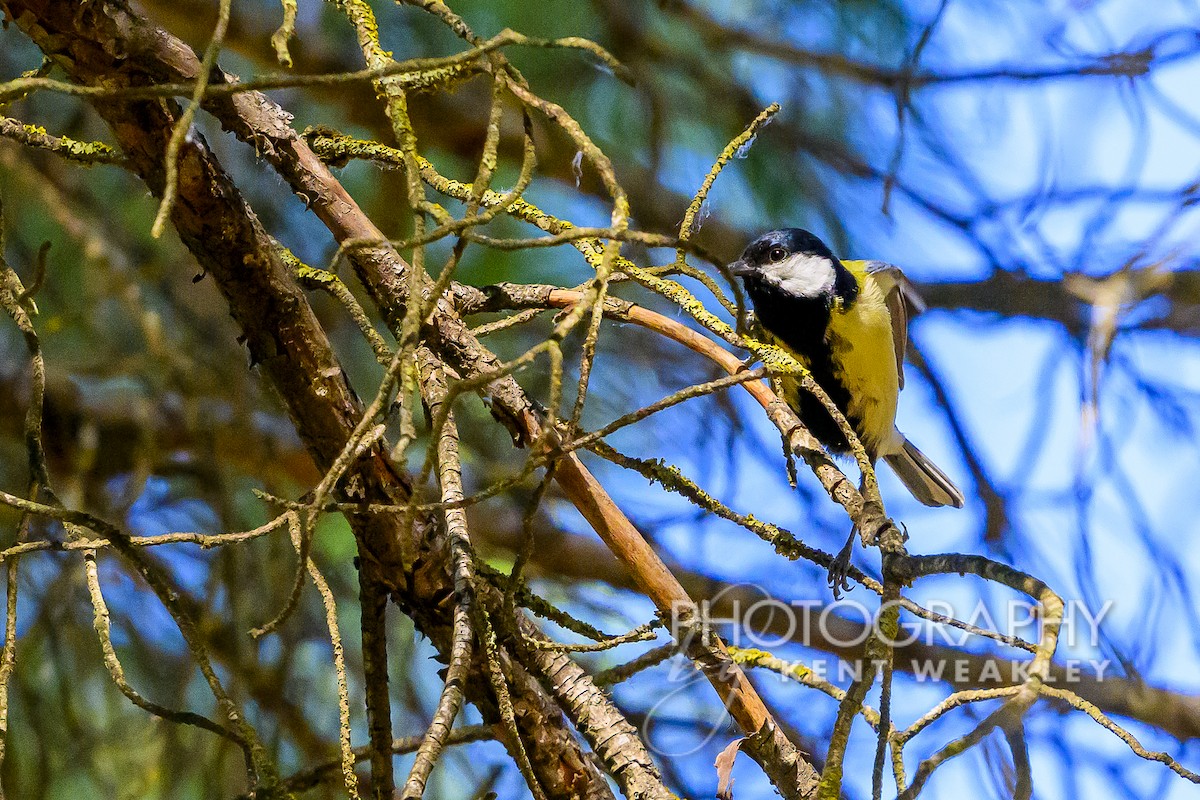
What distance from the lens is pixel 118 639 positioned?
2197 mm

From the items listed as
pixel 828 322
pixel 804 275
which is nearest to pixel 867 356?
pixel 828 322

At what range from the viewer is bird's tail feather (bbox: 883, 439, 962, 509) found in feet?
8.64

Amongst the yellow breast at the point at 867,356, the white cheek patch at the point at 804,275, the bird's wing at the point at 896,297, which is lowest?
the yellow breast at the point at 867,356

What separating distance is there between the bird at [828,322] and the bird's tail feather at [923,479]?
365mm

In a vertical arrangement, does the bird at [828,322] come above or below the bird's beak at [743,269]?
below

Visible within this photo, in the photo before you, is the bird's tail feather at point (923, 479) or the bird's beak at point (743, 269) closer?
the bird's beak at point (743, 269)

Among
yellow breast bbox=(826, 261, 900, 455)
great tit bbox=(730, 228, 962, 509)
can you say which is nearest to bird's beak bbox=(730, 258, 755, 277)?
great tit bbox=(730, 228, 962, 509)

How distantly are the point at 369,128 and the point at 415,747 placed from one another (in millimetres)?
1590

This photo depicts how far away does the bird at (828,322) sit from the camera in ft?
7.26

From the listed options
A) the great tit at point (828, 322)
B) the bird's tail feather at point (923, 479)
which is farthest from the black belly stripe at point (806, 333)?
the bird's tail feather at point (923, 479)

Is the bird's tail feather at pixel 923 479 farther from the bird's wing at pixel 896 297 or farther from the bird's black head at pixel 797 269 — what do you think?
the bird's black head at pixel 797 269

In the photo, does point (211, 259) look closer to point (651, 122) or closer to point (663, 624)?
point (663, 624)

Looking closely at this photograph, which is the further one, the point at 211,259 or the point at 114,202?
the point at 114,202

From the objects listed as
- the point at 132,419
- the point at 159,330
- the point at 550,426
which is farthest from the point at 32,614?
the point at 550,426
